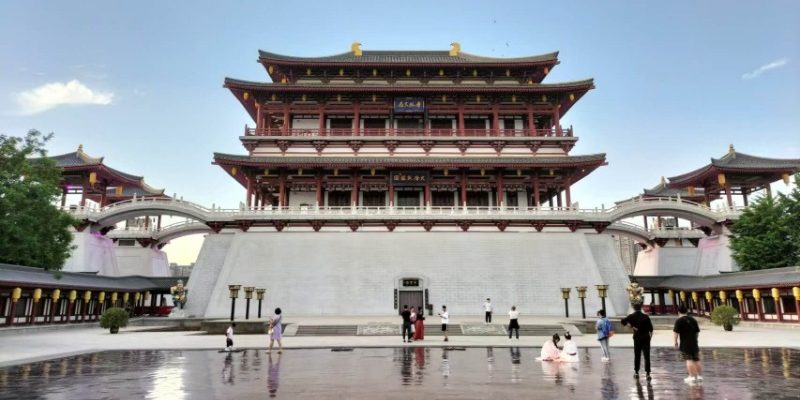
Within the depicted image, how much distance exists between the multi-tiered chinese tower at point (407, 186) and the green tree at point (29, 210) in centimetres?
1078

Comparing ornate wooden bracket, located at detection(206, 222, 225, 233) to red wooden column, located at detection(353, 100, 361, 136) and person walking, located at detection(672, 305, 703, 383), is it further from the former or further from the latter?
person walking, located at detection(672, 305, 703, 383)

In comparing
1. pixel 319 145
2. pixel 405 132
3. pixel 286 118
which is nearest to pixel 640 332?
pixel 405 132

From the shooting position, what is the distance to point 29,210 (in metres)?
22.4

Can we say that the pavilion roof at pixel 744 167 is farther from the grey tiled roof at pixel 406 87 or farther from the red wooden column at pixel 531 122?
the red wooden column at pixel 531 122

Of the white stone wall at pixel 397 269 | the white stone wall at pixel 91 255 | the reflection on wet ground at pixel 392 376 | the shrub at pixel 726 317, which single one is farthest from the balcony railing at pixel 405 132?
the reflection on wet ground at pixel 392 376

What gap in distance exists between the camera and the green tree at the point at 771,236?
102ft

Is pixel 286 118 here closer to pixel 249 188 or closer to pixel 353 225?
pixel 249 188

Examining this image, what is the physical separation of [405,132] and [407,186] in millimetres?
4722

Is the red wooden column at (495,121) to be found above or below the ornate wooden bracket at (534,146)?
above

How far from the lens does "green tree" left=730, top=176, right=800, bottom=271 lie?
31.1 m

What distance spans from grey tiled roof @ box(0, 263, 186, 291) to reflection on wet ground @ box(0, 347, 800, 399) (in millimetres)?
12949

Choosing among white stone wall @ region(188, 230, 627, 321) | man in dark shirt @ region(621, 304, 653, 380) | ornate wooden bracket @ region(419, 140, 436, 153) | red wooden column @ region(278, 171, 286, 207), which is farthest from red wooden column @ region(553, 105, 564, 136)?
man in dark shirt @ region(621, 304, 653, 380)

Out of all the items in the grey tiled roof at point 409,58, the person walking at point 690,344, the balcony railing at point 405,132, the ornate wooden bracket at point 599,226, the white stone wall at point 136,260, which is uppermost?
the grey tiled roof at point 409,58

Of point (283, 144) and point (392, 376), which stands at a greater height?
point (283, 144)
